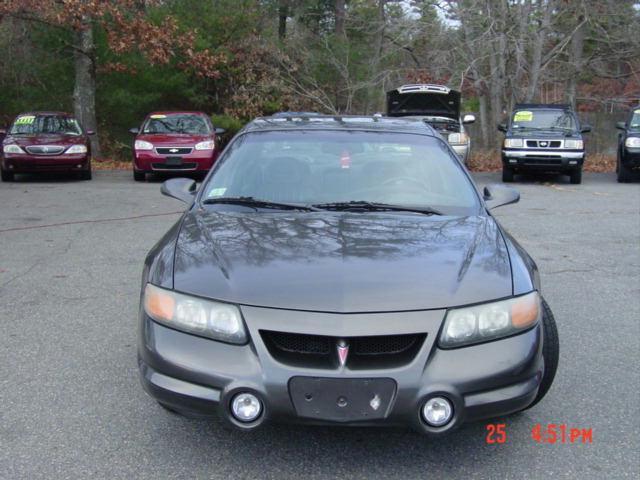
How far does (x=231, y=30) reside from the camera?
23.5m

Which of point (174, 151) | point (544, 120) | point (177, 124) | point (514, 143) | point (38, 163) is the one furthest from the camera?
point (544, 120)

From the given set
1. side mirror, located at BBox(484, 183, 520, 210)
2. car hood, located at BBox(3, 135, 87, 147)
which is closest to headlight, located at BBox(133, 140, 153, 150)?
car hood, located at BBox(3, 135, 87, 147)

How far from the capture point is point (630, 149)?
640 inches

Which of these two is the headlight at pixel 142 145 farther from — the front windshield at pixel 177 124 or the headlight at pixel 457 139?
the headlight at pixel 457 139

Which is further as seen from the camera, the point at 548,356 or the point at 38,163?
the point at 38,163

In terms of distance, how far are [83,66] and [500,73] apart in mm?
12662

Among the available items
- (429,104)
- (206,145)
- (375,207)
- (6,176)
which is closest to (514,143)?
(429,104)

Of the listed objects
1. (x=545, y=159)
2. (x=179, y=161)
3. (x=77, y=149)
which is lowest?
(x=179, y=161)

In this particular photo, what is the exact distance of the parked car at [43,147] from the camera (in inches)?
605

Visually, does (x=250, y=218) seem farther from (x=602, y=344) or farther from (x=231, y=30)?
(x=231, y=30)

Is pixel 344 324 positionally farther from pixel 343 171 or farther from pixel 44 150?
pixel 44 150

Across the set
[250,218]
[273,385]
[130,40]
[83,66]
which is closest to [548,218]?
[250,218]

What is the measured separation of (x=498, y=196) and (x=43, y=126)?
45.5 feet

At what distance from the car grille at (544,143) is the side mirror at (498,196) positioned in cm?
1232
